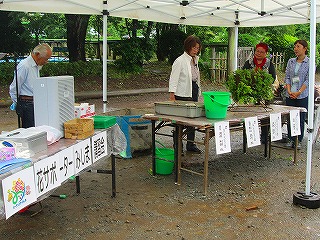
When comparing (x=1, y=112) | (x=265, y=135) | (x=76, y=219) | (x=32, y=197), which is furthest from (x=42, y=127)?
(x=1, y=112)

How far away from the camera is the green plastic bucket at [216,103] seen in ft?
14.6

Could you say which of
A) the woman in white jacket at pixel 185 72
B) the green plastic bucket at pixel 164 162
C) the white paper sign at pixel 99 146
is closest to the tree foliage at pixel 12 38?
the woman in white jacket at pixel 185 72

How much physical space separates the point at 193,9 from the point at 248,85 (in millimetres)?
3498

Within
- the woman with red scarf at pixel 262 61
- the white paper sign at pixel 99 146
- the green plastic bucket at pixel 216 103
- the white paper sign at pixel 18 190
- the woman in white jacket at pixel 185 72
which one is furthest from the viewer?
the woman with red scarf at pixel 262 61

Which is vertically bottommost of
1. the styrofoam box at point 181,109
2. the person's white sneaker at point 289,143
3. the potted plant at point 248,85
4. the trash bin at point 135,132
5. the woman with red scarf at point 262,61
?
the person's white sneaker at point 289,143

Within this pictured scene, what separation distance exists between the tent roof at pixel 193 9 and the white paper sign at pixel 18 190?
4607 millimetres

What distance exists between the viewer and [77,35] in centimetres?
1445

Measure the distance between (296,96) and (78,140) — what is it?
158 inches

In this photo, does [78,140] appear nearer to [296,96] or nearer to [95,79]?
[296,96]

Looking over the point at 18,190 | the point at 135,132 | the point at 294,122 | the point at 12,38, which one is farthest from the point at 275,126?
the point at 12,38

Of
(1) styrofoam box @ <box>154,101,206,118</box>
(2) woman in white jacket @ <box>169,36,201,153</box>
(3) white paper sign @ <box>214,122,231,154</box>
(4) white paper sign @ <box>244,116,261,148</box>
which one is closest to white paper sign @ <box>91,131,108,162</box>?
(1) styrofoam box @ <box>154,101,206,118</box>

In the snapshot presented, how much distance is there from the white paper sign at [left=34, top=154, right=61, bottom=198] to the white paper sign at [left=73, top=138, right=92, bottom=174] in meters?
0.33

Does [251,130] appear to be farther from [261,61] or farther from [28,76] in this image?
[28,76]

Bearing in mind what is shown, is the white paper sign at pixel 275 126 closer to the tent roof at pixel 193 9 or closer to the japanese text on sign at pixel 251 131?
the japanese text on sign at pixel 251 131
